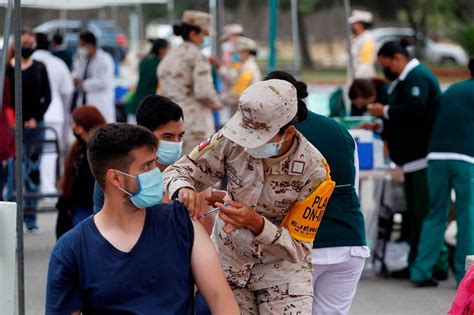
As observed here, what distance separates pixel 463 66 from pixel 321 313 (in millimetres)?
36460

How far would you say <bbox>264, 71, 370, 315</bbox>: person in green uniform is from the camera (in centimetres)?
529

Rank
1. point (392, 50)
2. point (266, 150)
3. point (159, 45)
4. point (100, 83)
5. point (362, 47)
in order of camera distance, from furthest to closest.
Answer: point (100, 83) → point (362, 47) → point (159, 45) → point (392, 50) → point (266, 150)

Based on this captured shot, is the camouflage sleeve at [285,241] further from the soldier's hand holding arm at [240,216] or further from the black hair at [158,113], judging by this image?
the black hair at [158,113]

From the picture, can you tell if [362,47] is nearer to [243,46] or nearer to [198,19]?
[243,46]

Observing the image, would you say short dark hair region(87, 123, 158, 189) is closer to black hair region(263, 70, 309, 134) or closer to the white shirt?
black hair region(263, 70, 309, 134)

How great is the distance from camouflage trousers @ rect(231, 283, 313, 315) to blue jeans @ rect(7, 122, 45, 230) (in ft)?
21.1

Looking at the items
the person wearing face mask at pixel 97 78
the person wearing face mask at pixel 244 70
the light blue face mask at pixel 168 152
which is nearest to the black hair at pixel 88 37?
the person wearing face mask at pixel 97 78

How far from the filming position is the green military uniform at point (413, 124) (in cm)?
891

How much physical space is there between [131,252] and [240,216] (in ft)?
1.81

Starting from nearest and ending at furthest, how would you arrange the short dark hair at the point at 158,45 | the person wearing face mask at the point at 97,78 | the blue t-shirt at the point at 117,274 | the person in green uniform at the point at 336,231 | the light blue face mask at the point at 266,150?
the blue t-shirt at the point at 117,274 → the light blue face mask at the point at 266,150 → the person in green uniform at the point at 336,231 → the short dark hair at the point at 158,45 → the person wearing face mask at the point at 97,78

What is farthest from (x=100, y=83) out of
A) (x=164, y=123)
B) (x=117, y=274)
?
(x=117, y=274)

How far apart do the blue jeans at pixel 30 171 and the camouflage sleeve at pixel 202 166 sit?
6.39m

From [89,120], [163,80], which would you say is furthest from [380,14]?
[89,120]

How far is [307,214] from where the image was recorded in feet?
14.4
